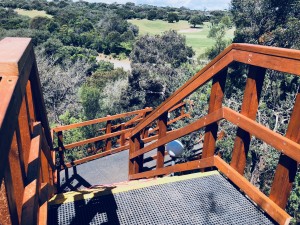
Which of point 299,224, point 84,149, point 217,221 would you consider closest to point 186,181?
point 217,221

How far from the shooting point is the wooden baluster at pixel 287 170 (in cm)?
187

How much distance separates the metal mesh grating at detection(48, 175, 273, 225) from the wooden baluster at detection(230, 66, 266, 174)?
13.6 inches

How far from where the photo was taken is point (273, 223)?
7.59 ft

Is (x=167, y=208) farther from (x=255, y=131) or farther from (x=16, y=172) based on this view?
(x=16, y=172)

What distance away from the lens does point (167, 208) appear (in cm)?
262

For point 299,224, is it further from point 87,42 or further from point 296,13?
point 87,42

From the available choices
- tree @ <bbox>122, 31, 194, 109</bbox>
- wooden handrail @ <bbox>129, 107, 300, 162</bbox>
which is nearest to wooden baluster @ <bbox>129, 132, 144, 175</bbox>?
wooden handrail @ <bbox>129, 107, 300, 162</bbox>

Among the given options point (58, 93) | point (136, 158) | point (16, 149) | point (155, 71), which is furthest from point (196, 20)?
point (16, 149)

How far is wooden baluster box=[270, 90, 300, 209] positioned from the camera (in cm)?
187

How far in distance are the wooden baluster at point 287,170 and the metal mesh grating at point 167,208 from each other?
1.22 feet

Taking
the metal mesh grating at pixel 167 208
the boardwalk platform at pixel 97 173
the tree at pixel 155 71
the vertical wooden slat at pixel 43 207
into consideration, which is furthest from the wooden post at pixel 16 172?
the tree at pixel 155 71

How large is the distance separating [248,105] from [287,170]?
23.3 inches

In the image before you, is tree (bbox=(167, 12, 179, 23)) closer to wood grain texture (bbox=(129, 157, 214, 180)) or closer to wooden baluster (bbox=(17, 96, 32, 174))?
wood grain texture (bbox=(129, 157, 214, 180))

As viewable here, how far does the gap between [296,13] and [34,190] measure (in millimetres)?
17131
